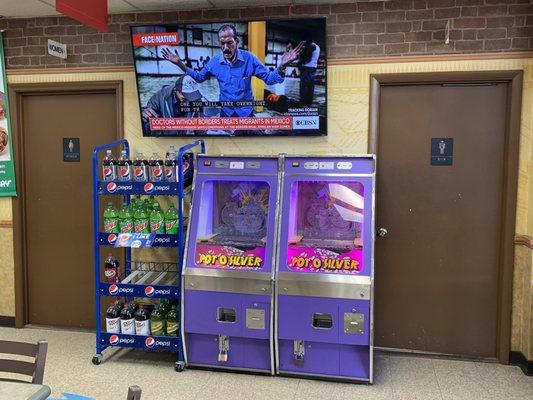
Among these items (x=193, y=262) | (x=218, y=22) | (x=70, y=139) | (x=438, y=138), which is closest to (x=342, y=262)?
(x=193, y=262)

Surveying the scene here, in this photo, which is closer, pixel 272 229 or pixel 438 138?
pixel 272 229

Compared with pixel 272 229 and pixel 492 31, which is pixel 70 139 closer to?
pixel 272 229

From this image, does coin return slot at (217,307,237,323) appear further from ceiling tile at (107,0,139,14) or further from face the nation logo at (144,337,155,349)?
ceiling tile at (107,0,139,14)

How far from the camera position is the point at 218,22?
3.66 m

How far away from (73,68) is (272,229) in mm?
2230

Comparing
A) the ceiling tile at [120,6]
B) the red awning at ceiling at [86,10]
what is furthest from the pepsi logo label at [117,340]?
the ceiling tile at [120,6]

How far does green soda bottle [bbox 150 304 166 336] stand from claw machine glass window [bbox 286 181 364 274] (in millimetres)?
1081

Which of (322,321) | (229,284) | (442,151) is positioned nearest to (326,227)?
(322,321)

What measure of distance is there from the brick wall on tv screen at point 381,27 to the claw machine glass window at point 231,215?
1.21m

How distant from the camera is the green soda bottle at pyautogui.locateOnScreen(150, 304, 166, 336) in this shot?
3.64 metres

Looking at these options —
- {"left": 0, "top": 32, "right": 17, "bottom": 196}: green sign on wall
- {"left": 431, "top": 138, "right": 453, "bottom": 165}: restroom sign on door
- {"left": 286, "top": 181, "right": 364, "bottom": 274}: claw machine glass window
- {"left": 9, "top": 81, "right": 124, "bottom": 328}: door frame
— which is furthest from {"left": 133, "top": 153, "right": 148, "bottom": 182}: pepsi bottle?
{"left": 431, "top": 138, "right": 453, "bottom": 165}: restroom sign on door

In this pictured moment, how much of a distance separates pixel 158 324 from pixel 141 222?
30.2 inches

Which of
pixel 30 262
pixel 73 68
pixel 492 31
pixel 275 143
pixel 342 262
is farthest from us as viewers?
pixel 30 262

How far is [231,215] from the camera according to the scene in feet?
12.3
